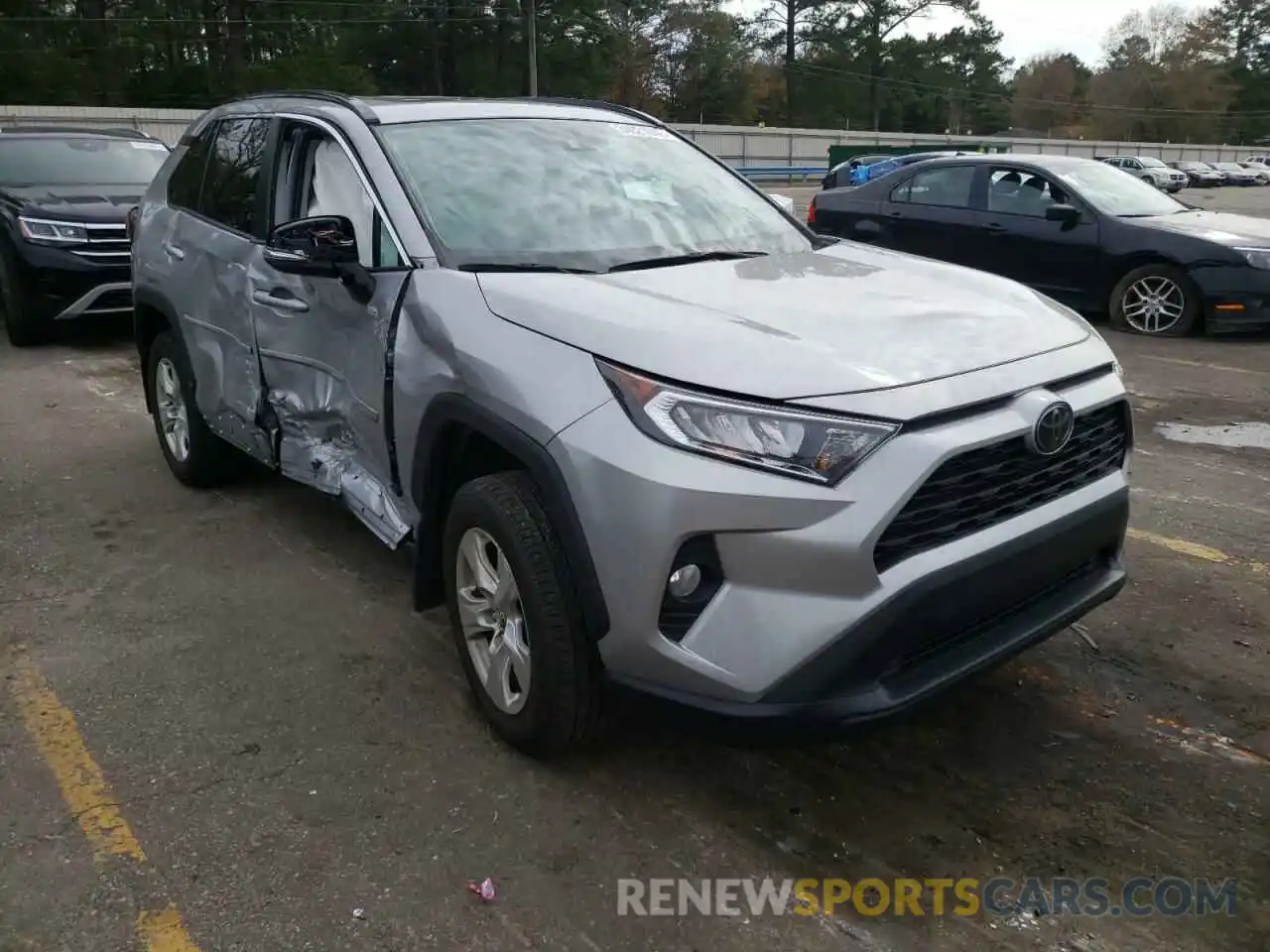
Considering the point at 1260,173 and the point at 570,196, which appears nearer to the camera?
the point at 570,196

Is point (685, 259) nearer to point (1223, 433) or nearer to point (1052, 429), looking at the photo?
point (1052, 429)

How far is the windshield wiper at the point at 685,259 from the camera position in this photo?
3.28 metres

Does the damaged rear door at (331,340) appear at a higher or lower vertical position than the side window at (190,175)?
lower

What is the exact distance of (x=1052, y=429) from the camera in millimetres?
2633

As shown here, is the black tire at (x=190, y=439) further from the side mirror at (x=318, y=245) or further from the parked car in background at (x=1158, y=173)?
the parked car in background at (x=1158, y=173)

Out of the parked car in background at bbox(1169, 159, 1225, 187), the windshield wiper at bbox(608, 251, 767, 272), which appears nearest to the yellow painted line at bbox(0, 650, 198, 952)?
the windshield wiper at bbox(608, 251, 767, 272)

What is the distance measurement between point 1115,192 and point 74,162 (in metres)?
9.20

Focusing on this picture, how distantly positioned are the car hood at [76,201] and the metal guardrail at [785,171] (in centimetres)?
3887

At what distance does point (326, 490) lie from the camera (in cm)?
394

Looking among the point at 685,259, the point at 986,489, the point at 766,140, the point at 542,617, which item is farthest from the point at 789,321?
the point at 766,140

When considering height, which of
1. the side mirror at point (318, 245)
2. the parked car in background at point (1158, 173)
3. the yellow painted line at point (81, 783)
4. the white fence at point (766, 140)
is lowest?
the yellow painted line at point (81, 783)

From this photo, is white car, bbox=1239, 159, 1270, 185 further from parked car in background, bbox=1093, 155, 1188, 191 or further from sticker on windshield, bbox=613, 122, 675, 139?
sticker on windshield, bbox=613, 122, 675, 139

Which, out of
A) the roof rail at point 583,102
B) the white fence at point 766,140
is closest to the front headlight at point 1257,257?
the roof rail at point 583,102

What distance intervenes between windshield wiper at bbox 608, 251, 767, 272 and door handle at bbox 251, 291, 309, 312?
1240 millimetres
